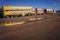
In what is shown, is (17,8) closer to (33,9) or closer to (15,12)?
(15,12)

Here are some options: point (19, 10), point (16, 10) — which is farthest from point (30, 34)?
point (19, 10)

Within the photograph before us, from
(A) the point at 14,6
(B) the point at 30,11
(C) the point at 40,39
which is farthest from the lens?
(B) the point at 30,11

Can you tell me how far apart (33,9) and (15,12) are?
11.9 m

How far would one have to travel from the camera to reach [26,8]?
67.6 m

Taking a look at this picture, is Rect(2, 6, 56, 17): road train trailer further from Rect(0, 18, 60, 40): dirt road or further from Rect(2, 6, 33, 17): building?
Rect(0, 18, 60, 40): dirt road

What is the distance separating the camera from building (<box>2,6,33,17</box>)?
188 feet

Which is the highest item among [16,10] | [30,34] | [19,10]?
[30,34]

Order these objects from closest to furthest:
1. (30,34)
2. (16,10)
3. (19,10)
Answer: (30,34), (16,10), (19,10)

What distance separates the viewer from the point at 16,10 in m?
62.3

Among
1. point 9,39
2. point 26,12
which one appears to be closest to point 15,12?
point 26,12

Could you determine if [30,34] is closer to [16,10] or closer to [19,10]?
[16,10]

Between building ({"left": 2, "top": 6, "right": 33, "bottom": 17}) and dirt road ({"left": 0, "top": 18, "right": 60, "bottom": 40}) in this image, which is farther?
building ({"left": 2, "top": 6, "right": 33, "bottom": 17})

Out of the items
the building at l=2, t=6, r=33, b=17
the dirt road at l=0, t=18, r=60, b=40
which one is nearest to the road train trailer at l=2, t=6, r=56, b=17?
the building at l=2, t=6, r=33, b=17

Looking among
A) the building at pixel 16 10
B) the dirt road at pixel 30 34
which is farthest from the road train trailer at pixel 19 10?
the dirt road at pixel 30 34
